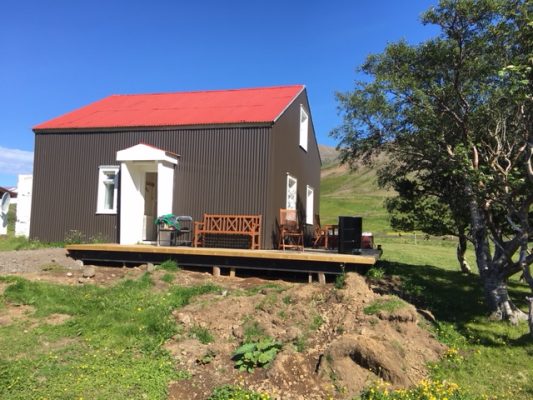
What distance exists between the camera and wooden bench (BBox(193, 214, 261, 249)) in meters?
12.7

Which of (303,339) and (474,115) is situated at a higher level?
(474,115)

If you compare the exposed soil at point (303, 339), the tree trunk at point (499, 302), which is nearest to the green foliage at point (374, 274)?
the exposed soil at point (303, 339)

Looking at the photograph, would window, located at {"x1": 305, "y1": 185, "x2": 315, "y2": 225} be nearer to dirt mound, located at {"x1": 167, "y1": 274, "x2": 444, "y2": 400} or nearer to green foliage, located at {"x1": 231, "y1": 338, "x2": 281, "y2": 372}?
dirt mound, located at {"x1": 167, "y1": 274, "x2": 444, "y2": 400}

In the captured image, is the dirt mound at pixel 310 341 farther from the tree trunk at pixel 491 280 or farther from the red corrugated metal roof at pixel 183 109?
the red corrugated metal roof at pixel 183 109

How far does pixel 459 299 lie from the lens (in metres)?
9.95

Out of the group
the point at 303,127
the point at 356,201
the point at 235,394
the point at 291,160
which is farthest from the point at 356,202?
the point at 235,394

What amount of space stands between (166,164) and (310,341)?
8.17 meters

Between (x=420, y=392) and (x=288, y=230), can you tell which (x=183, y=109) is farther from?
(x=420, y=392)

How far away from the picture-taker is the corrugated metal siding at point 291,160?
13.4m

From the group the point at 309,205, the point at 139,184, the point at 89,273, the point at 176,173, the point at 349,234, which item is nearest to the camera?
the point at 89,273

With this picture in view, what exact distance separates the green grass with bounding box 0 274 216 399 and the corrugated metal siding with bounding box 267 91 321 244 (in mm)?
5290

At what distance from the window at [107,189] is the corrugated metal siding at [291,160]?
5.06 m

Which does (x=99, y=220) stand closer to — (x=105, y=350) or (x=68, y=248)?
(x=68, y=248)

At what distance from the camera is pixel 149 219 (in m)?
15.5
